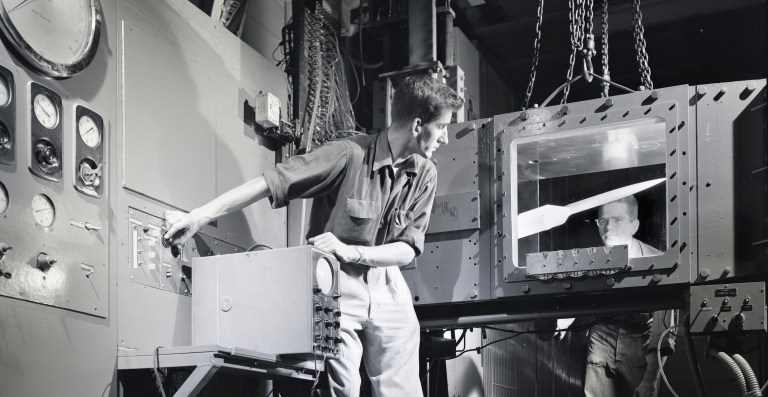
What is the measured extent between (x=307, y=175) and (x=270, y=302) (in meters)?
0.61

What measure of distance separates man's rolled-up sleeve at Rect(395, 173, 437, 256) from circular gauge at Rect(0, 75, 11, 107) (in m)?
1.70

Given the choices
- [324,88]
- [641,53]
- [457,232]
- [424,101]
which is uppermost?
[641,53]

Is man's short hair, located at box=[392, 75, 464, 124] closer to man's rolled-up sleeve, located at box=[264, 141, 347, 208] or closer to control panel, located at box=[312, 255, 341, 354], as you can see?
man's rolled-up sleeve, located at box=[264, 141, 347, 208]

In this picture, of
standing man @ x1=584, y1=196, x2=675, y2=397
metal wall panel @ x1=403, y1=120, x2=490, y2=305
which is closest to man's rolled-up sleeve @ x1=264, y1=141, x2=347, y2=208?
metal wall panel @ x1=403, y1=120, x2=490, y2=305

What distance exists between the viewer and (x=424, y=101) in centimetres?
381

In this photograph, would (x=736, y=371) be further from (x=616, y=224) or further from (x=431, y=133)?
(x=431, y=133)

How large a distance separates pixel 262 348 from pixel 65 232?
0.86 metres

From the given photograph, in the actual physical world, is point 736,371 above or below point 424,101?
below

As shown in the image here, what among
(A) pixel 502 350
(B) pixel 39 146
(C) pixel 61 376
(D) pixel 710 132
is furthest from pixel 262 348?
(A) pixel 502 350

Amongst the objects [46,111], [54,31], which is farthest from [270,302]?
[54,31]

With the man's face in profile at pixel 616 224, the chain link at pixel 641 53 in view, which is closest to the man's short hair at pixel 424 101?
the man's face in profile at pixel 616 224

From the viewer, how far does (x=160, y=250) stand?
3.81m

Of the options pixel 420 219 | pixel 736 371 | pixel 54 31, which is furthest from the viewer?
pixel 736 371

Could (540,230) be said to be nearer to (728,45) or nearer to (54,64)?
(54,64)
